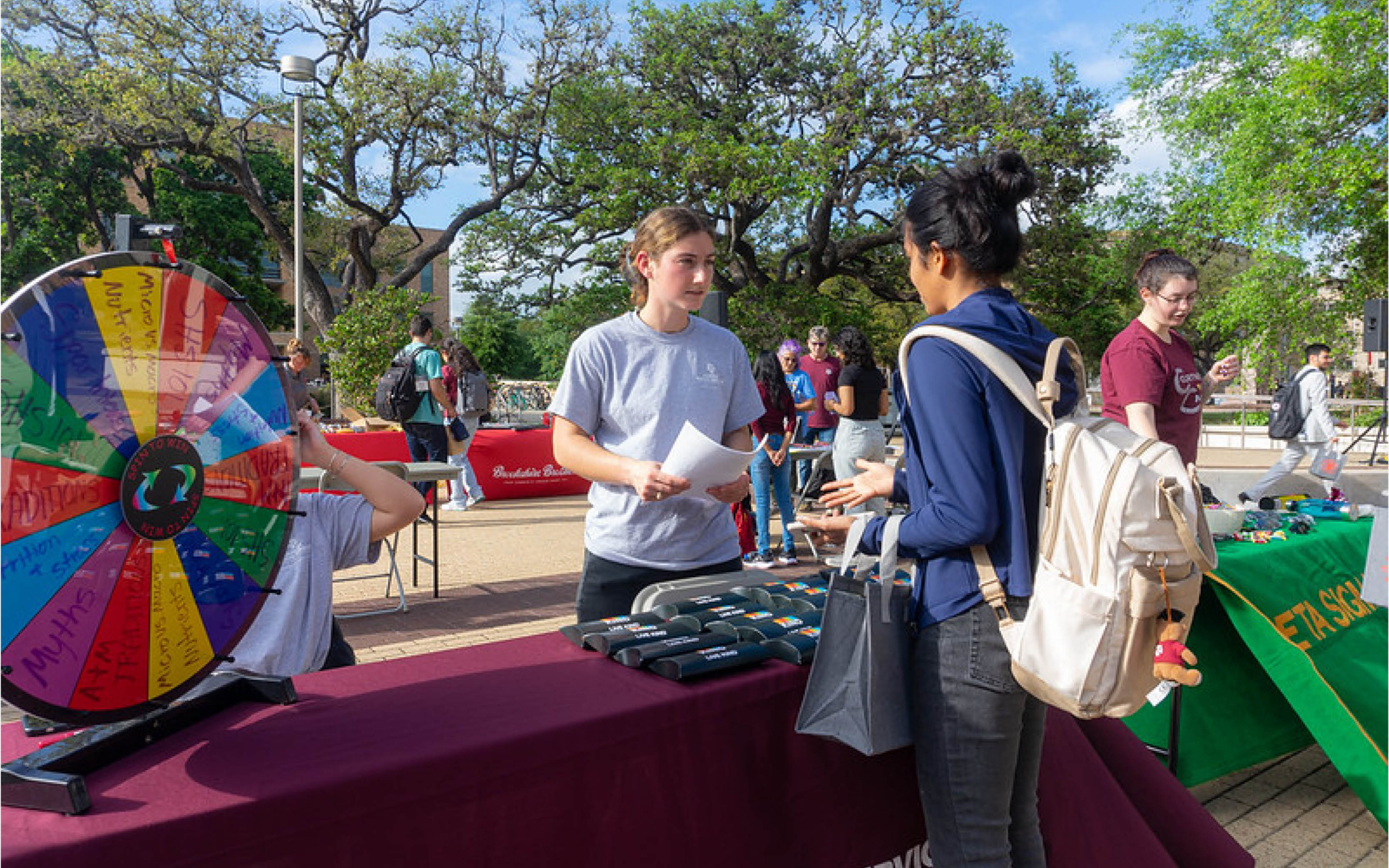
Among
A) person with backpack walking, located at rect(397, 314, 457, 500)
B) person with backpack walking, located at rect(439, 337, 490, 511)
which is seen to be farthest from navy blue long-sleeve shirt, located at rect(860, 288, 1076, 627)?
person with backpack walking, located at rect(439, 337, 490, 511)

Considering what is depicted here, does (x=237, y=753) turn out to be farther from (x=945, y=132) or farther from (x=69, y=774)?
(x=945, y=132)

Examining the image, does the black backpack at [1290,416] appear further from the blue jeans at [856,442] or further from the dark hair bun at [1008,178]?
the dark hair bun at [1008,178]

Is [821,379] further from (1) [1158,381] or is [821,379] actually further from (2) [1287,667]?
(2) [1287,667]

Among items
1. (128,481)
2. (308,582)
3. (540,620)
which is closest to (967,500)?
(128,481)

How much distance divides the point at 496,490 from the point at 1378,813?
10059mm

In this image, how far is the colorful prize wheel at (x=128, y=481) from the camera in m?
1.10

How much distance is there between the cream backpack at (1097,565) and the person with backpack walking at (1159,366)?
1.94 metres

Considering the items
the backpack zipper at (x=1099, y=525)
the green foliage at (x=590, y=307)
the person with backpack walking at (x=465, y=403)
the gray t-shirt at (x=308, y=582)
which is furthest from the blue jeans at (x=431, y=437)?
the green foliage at (x=590, y=307)

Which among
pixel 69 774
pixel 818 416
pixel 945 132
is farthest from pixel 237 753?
pixel 945 132

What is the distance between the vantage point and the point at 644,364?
8.27 ft

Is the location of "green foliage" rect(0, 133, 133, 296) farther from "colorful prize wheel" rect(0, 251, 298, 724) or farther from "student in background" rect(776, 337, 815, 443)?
"colorful prize wheel" rect(0, 251, 298, 724)

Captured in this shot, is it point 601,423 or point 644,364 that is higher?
point 644,364

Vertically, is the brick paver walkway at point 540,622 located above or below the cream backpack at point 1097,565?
below

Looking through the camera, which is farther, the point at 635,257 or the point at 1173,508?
the point at 635,257
